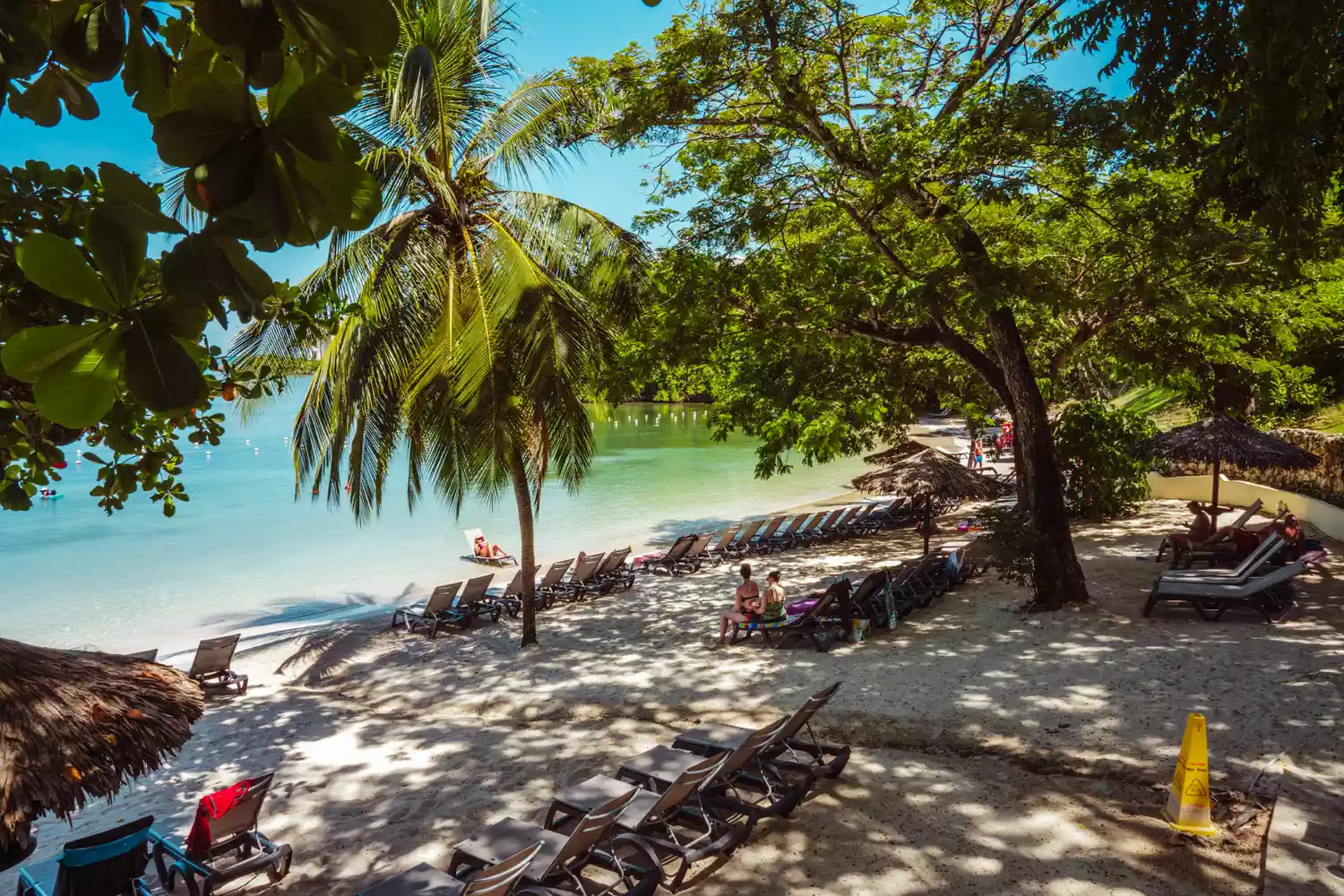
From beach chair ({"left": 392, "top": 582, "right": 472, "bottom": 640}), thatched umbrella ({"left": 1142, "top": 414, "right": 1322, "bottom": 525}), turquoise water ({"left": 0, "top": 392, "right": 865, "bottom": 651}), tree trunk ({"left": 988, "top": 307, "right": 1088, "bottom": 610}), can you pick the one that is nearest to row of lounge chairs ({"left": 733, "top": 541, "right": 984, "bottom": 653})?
tree trunk ({"left": 988, "top": 307, "right": 1088, "bottom": 610})

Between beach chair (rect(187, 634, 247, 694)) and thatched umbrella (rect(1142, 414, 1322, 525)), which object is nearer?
beach chair (rect(187, 634, 247, 694))

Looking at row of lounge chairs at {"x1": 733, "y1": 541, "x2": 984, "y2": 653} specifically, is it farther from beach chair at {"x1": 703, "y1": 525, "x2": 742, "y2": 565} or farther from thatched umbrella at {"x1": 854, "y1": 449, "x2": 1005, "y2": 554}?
beach chair at {"x1": 703, "y1": 525, "x2": 742, "y2": 565}

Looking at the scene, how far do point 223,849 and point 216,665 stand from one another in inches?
230

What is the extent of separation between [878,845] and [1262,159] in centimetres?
495

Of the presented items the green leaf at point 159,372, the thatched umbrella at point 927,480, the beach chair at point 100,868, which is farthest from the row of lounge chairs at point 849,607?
the green leaf at point 159,372

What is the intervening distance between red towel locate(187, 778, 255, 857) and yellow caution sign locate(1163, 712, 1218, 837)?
21.7 ft

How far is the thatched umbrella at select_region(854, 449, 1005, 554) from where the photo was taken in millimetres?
15797

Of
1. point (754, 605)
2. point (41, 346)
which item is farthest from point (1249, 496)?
point (41, 346)

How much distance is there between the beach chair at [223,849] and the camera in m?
5.81

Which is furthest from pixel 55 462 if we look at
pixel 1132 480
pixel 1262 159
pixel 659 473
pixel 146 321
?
pixel 659 473

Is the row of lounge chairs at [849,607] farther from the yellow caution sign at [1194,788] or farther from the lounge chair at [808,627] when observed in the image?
the yellow caution sign at [1194,788]

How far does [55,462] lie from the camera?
10.2ft

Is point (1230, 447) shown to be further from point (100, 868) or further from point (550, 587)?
point (100, 868)

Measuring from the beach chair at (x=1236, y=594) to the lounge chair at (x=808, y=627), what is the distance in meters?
3.90
